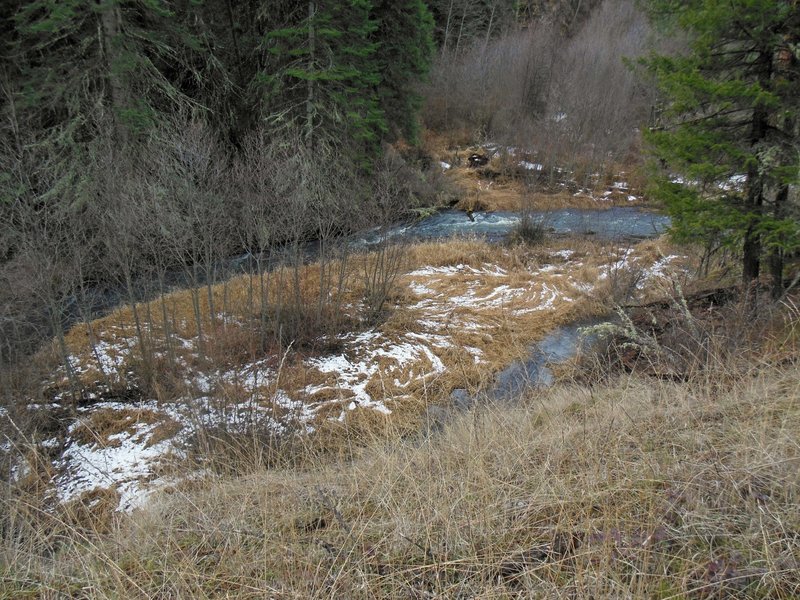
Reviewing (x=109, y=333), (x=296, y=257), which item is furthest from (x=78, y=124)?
(x=296, y=257)

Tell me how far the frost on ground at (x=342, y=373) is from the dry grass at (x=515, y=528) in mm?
1467

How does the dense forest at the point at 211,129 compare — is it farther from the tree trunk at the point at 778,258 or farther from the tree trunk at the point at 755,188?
the tree trunk at the point at 778,258

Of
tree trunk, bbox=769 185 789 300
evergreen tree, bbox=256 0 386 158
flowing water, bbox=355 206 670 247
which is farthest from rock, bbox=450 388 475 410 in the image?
evergreen tree, bbox=256 0 386 158

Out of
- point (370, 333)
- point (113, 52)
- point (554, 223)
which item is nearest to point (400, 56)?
point (554, 223)

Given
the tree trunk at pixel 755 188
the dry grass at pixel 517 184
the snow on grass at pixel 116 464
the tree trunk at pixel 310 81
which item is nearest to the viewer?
the snow on grass at pixel 116 464

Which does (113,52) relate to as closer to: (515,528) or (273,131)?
(273,131)

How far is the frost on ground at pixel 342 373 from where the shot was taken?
581cm

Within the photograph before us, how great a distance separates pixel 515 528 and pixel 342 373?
6.33m

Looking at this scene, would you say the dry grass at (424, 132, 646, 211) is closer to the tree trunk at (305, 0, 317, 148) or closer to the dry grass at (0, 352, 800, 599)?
the tree trunk at (305, 0, 317, 148)

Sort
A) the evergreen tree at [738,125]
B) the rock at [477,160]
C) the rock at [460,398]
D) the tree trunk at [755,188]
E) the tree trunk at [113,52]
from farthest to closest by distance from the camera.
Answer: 1. the rock at [477,160]
2. the tree trunk at [113,52]
3. the rock at [460,398]
4. the tree trunk at [755,188]
5. the evergreen tree at [738,125]

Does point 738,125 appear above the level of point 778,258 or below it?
above

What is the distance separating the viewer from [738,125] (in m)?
6.50

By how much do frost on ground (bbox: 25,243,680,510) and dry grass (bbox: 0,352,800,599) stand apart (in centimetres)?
147

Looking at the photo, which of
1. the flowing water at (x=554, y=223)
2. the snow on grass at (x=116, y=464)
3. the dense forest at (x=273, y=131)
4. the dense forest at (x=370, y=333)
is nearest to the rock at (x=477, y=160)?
the dense forest at (x=273, y=131)
